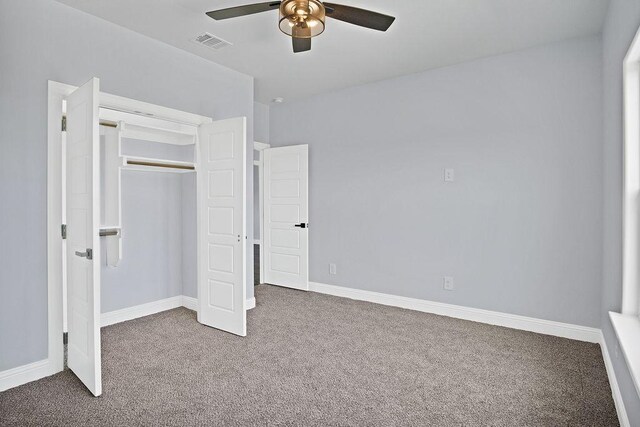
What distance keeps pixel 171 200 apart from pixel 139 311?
1.27m

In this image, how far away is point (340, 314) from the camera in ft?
13.5

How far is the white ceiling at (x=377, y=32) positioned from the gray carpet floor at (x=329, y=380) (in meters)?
2.74

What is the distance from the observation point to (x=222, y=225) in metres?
3.56

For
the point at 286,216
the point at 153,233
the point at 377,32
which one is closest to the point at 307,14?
the point at 377,32

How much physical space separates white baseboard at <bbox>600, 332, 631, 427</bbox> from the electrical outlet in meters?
1.95

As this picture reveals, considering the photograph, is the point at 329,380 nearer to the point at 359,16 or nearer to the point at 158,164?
the point at 359,16

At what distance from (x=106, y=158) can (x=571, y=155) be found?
14.5 ft

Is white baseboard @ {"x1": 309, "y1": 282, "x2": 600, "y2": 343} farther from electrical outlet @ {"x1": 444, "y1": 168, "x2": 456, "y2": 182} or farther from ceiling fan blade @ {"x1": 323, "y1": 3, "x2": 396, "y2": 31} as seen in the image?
ceiling fan blade @ {"x1": 323, "y1": 3, "x2": 396, "y2": 31}

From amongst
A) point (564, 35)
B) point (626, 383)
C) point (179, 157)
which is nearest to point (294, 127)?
point (179, 157)

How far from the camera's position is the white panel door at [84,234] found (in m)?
2.29

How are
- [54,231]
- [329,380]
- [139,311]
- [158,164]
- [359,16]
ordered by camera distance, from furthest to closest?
1. [139,311]
2. [158,164]
3. [54,231]
4. [329,380]
5. [359,16]

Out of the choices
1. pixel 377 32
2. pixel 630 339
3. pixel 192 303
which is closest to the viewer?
pixel 630 339

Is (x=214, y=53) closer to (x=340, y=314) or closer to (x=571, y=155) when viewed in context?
(x=340, y=314)

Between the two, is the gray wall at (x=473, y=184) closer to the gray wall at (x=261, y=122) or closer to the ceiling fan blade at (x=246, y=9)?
the gray wall at (x=261, y=122)
